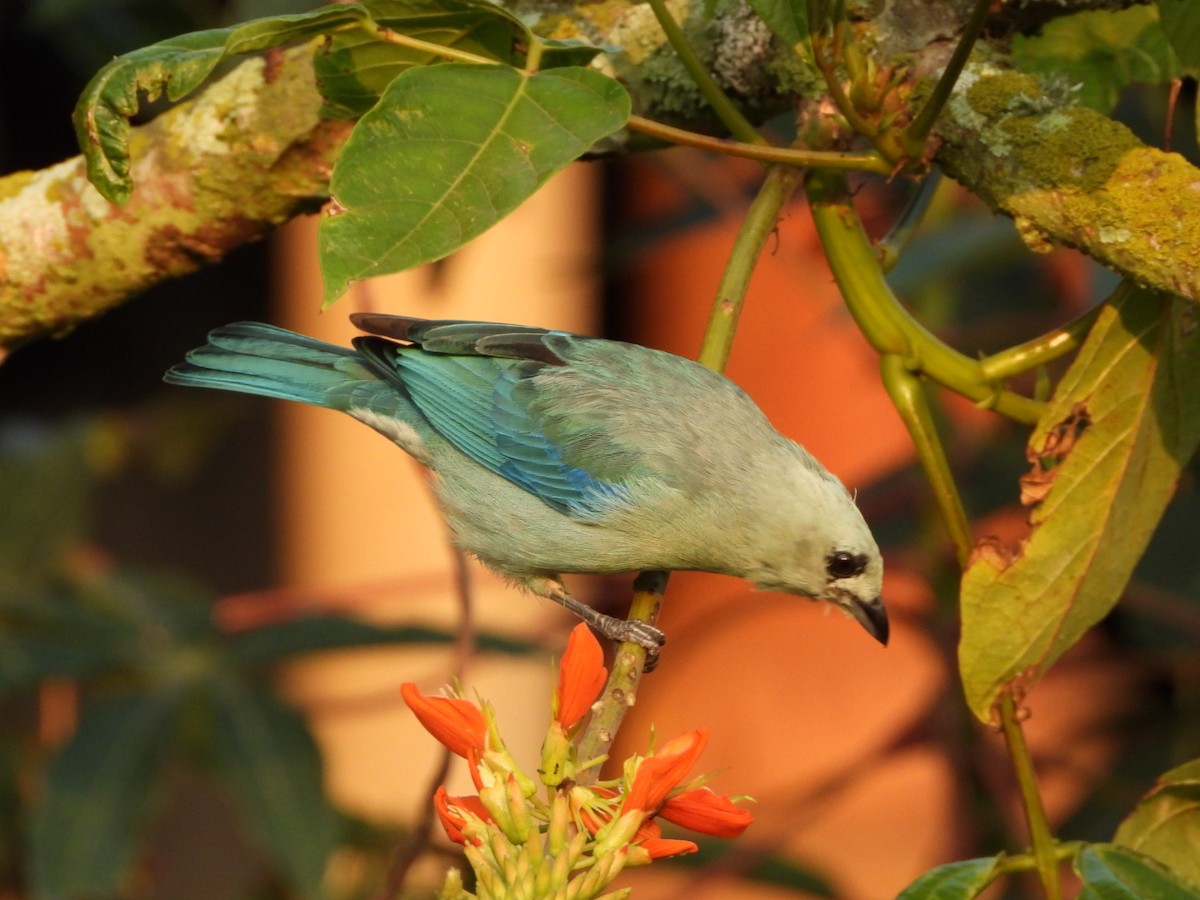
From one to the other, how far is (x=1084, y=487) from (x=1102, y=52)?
2.11ft

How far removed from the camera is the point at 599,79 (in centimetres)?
137

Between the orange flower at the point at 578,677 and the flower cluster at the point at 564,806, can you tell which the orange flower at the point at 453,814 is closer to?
the flower cluster at the point at 564,806

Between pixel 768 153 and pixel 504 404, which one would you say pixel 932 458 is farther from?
pixel 504 404

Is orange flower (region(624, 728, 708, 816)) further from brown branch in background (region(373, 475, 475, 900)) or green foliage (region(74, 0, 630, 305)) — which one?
green foliage (region(74, 0, 630, 305))

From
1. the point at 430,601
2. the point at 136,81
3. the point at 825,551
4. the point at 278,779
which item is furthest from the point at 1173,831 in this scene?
the point at 430,601

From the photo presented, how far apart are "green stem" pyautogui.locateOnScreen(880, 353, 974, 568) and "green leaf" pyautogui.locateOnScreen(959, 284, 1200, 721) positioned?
0.03 metres

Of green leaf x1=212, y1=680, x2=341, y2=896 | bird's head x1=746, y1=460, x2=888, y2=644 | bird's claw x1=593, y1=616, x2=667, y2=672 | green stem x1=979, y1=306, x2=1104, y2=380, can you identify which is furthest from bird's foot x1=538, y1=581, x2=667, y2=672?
green leaf x1=212, y1=680, x2=341, y2=896

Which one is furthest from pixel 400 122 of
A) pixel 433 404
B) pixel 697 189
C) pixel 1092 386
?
pixel 697 189

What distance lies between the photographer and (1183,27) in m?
1.48

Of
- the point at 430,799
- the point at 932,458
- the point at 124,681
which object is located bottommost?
the point at 124,681

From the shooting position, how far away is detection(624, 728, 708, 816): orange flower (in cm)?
122

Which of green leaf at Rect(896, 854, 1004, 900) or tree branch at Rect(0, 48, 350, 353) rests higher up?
tree branch at Rect(0, 48, 350, 353)

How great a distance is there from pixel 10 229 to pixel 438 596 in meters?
3.90

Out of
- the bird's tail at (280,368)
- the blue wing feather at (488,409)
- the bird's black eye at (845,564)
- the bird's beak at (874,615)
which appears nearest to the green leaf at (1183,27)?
the bird's black eye at (845,564)
